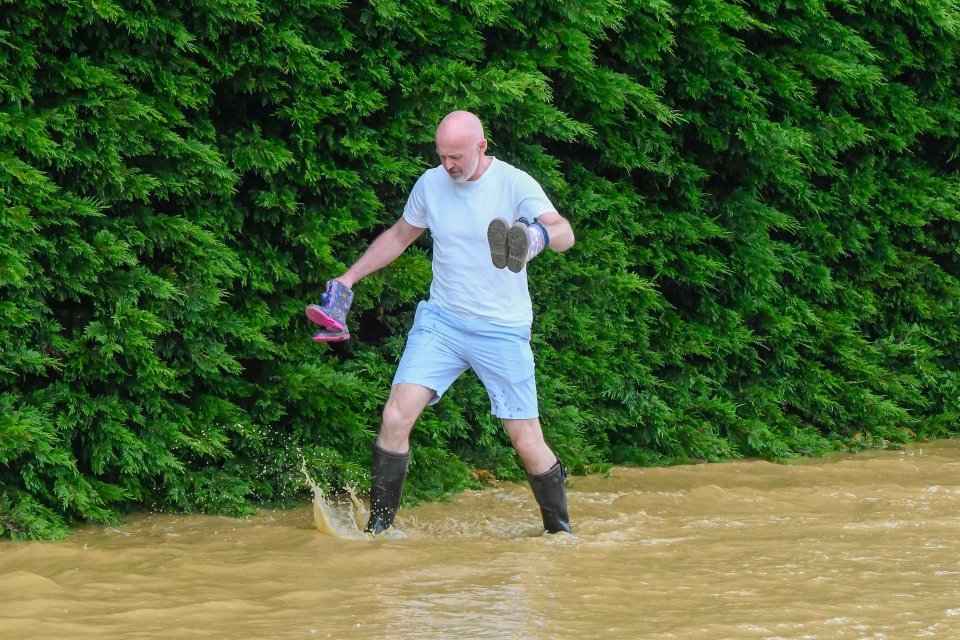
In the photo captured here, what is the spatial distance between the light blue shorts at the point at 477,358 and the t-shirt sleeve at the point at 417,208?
0.40 meters

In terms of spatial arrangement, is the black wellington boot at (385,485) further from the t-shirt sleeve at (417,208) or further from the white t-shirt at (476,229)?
the t-shirt sleeve at (417,208)

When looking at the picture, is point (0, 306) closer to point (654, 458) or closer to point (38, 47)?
point (38, 47)

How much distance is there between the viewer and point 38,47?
5.60 metres

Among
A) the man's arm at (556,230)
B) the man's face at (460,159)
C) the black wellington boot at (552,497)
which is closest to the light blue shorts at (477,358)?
the black wellington boot at (552,497)

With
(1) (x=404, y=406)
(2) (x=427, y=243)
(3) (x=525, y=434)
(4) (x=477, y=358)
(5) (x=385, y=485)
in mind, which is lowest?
(5) (x=385, y=485)

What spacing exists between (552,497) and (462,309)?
994 mm

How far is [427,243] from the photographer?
7012 millimetres

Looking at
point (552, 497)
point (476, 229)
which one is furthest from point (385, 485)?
point (476, 229)

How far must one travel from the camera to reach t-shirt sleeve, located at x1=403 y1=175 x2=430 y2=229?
566cm

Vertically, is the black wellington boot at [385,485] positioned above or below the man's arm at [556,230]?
below

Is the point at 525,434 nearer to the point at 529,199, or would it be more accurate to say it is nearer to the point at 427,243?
the point at 529,199

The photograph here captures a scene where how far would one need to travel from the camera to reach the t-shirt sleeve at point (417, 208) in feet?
18.6

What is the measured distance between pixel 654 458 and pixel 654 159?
6.16 ft

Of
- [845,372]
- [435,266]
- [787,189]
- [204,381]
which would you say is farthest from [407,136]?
[845,372]
